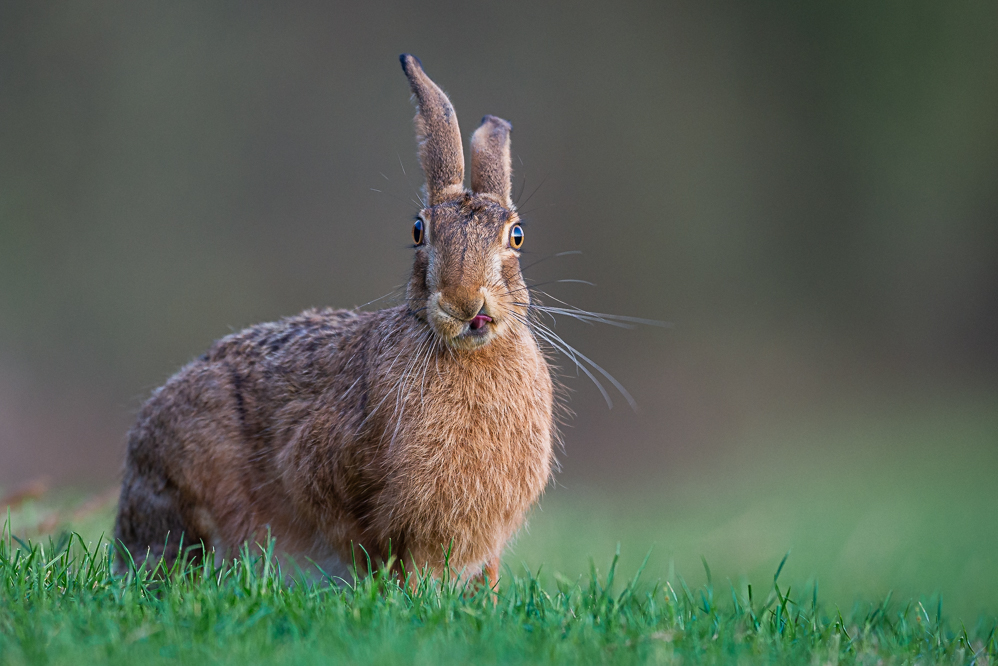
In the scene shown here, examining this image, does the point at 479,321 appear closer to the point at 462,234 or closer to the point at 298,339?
the point at 462,234

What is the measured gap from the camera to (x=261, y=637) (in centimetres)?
219

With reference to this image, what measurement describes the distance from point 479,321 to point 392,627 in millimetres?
1034

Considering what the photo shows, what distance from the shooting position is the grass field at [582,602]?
2184 mm

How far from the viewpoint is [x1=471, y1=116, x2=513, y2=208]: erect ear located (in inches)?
136

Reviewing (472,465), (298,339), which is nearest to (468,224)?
(472,465)

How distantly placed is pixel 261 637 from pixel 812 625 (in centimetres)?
161

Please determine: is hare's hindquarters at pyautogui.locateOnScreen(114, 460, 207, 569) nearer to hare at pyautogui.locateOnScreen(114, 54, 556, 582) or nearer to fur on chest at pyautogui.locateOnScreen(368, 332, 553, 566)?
hare at pyautogui.locateOnScreen(114, 54, 556, 582)

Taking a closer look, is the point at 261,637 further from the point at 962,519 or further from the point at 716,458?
the point at 716,458

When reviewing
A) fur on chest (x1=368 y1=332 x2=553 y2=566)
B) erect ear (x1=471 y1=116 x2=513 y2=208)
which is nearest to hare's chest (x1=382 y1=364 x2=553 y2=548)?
fur on chest (x1=368 y1=332 x2=553 y2=566)

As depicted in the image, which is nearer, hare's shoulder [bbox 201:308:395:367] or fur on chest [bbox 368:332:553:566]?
fur on chest [bbox 368:332:553:566]

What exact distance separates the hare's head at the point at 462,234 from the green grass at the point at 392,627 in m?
0.82

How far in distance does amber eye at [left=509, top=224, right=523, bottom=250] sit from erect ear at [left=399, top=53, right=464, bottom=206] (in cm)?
25

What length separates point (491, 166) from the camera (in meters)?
3.45

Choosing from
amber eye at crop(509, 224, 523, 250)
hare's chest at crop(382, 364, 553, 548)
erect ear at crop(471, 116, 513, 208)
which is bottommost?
hare's chest at crop(382, 364, 553, 548)
